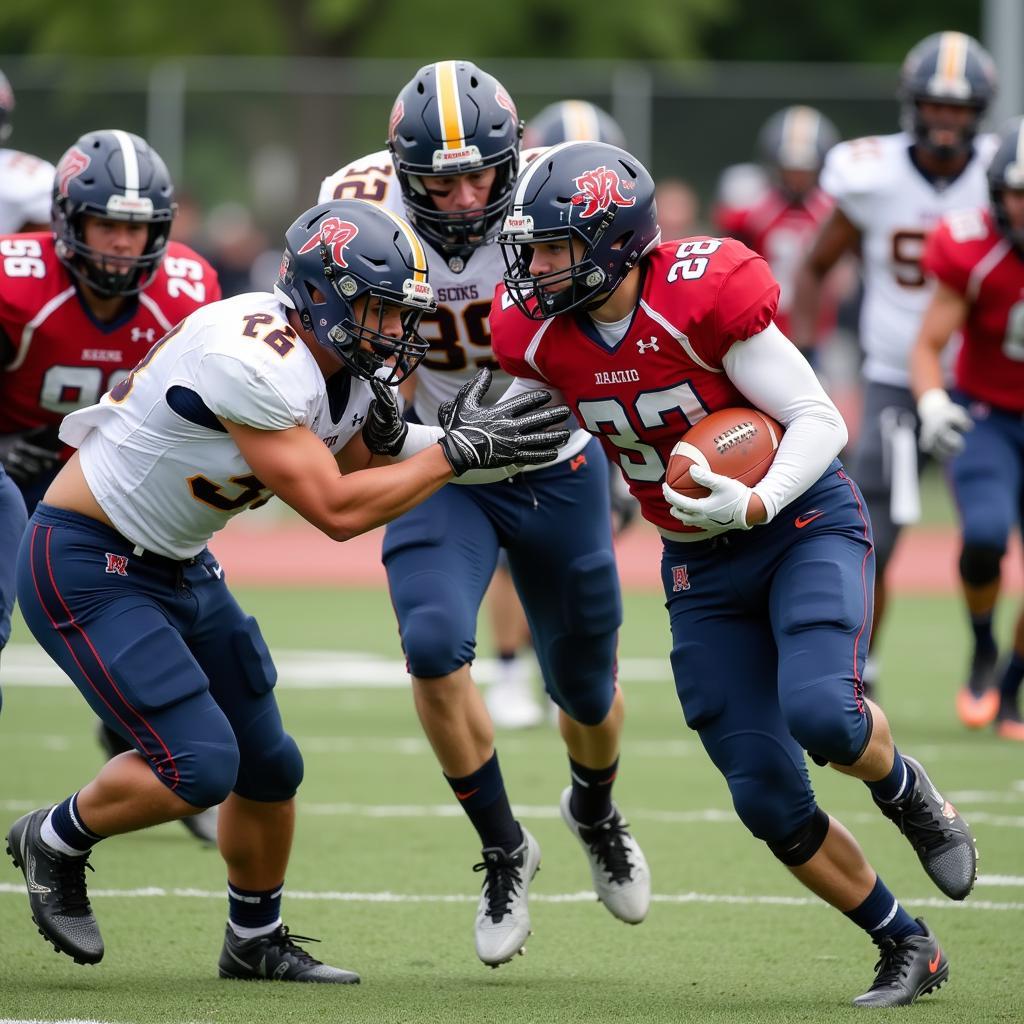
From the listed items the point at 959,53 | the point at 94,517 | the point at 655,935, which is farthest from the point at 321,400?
the point at 959,53

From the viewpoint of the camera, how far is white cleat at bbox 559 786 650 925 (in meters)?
4.94

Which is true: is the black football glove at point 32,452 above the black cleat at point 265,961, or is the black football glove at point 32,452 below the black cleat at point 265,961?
above

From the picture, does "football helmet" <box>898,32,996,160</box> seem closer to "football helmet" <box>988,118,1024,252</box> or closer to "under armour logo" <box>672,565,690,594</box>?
"football helmet" <box>988,118,1024,252</box>

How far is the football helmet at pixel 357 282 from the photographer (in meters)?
4.14

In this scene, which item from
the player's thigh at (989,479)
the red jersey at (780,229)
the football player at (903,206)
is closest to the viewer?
the player's thigh at (989,479)

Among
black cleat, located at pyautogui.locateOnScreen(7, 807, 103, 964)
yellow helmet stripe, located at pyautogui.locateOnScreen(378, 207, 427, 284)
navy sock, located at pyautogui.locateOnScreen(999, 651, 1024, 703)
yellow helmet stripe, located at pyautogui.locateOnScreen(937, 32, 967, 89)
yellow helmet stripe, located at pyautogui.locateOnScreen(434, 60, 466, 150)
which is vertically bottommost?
navy sock, located at pyautogui.locateOnScreen(999, 651, 1024, 703)

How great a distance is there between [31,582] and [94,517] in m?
0.20

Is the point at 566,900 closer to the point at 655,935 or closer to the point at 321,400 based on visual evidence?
the point at 655,935

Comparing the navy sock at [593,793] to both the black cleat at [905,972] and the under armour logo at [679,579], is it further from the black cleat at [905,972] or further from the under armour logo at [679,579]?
the black cleat at [905,972]

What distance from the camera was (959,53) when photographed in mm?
7953

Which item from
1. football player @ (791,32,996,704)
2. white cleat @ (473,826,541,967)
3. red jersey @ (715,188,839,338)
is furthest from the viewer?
red jersey @ (715,188,839,338)

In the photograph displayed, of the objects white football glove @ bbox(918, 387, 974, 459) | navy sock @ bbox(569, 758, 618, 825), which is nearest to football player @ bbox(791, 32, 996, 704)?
white football glove @ bbox(918, 387, 974, 459)

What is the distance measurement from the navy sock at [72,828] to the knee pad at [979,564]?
4.11 meters

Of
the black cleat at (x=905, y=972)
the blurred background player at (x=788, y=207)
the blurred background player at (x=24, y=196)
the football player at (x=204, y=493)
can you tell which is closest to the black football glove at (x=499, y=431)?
the football player at (x=204, y=493)
